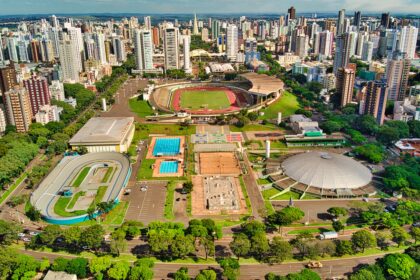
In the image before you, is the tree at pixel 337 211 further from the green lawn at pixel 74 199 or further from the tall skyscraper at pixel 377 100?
the tall skyscraper at pixel 377 100

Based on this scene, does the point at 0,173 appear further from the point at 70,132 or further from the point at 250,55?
the point at 250,55

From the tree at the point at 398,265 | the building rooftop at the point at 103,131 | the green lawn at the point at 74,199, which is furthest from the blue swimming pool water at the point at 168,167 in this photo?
the tree at the point at 398,265

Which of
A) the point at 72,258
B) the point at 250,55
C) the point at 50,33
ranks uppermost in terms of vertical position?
the point at 50,33

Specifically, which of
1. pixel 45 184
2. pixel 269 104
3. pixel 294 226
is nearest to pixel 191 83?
pixel 269 104

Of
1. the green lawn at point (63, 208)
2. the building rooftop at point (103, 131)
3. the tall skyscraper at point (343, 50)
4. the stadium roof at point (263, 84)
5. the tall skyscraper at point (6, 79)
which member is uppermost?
the tall skyscraper at point (343, 50)

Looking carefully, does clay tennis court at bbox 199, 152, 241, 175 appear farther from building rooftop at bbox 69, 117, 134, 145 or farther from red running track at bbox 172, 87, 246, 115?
red running track at bbox 172, 87, 246, 115

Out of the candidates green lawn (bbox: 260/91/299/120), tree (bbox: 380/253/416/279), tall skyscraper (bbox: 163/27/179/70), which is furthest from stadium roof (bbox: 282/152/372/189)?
tall skyscraper (bbox: 163/27/179/70)

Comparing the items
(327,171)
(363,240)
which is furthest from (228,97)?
(363,240)
